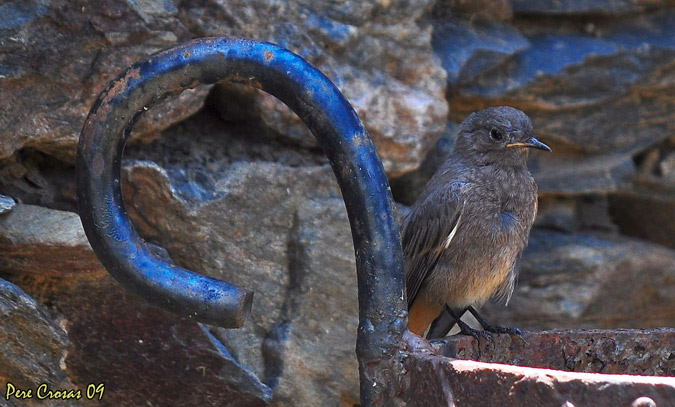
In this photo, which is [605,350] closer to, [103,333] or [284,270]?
[284,270]

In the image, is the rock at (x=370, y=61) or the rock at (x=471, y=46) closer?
the rock at (x=370, y=61)

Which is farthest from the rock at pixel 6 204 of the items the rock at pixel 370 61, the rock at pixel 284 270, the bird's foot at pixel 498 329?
the bird's foot at pixel 498 329

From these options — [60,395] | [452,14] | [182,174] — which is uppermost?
[452,14]

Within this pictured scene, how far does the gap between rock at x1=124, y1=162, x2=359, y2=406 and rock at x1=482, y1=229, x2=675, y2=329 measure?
1366 millimetres

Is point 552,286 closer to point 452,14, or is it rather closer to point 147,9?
point 452,14

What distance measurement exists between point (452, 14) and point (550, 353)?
235 cm

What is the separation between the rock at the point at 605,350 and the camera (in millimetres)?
2299

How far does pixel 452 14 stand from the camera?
14.1 ft

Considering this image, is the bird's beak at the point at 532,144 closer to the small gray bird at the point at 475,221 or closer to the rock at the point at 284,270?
the small gray bird at the point at 475,221

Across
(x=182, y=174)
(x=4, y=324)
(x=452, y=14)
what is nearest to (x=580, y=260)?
(x=452, y=14)

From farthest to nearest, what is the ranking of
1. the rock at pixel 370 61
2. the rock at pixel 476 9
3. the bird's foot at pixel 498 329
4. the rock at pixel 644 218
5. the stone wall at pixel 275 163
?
the rock at pixel 644 218
the rock at pixel 476 9
the rock at pixel 370 61
the bird's foot at pixel 498 329
the stone wall at pixel 275 163

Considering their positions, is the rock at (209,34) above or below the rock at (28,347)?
above

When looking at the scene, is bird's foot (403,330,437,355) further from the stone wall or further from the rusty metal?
the stone wall

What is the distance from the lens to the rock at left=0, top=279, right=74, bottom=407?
2924mm
